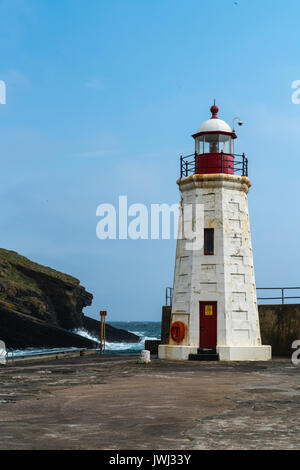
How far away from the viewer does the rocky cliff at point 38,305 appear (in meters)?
61.4

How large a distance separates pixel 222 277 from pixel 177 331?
9.70 ft

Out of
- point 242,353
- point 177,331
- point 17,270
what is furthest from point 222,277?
point 17,270

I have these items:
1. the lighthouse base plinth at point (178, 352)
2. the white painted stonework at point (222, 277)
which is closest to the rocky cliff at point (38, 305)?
the lighthouse base plinth at point (178, 352)

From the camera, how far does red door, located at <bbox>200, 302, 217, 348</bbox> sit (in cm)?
2334

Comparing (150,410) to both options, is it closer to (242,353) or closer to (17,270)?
(242,353)

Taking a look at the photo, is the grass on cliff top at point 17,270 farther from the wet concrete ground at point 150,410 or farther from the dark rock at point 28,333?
the wet concrete ground at point 150,410

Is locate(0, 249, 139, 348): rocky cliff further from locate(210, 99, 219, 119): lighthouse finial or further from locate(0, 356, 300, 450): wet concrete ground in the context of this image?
locate(0, 356, 300, 450): wet concrete ground

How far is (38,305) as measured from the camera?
68.9 m

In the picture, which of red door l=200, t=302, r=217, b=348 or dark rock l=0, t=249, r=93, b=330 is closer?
red door l=200, t=302, r=217, b=348

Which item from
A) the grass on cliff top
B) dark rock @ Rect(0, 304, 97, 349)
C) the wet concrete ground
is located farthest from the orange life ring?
the grass on cliff top

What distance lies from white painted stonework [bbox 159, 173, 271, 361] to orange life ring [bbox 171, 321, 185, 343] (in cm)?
20

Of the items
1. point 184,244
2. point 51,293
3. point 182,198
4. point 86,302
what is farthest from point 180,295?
point 86,302

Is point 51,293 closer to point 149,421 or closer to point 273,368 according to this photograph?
point 273,368
